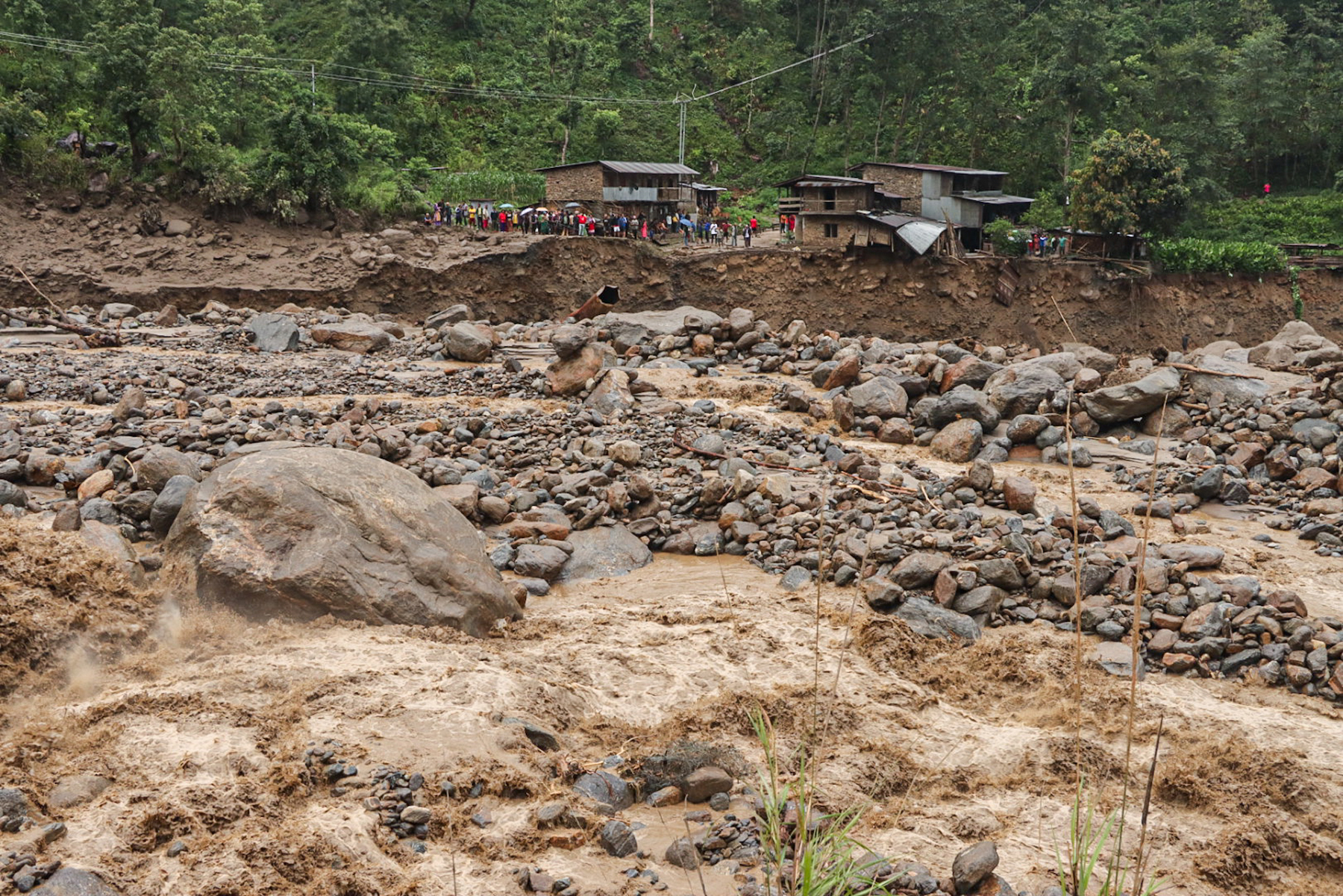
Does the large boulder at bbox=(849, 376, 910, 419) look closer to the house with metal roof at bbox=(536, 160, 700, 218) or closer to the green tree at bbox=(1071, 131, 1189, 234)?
the green tree at bbox=(1071, 131, 1189, 234)

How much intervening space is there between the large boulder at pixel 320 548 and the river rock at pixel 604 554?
2.17m

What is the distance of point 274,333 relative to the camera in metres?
21.1

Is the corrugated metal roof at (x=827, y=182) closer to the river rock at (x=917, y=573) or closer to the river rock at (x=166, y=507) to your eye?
the river rock at (x=917, y=573)

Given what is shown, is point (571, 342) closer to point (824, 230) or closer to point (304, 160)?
point (304, 160)

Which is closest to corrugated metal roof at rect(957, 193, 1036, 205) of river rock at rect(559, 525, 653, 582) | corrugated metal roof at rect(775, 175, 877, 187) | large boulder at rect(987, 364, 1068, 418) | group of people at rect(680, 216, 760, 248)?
corrugated metal roof at rect(775, 175, 877, 187)

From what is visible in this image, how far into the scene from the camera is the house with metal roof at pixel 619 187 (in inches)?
1307

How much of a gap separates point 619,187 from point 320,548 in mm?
27184

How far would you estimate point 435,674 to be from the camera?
701 centimetres

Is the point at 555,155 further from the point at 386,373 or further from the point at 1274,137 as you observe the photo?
the point at 1274,137

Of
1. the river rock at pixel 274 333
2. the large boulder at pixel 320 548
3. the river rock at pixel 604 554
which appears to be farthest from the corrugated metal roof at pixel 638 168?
the large boulder at pixel 320 548

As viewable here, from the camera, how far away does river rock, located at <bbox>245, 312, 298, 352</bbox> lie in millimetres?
20797

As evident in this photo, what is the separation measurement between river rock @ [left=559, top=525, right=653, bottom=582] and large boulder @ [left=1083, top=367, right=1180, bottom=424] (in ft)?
26.3

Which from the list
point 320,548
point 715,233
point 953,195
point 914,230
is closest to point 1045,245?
point 953,195

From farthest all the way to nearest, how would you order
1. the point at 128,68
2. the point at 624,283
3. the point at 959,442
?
1. the point at 624,283
2. the point at 128,68
3. the point at 959,442
